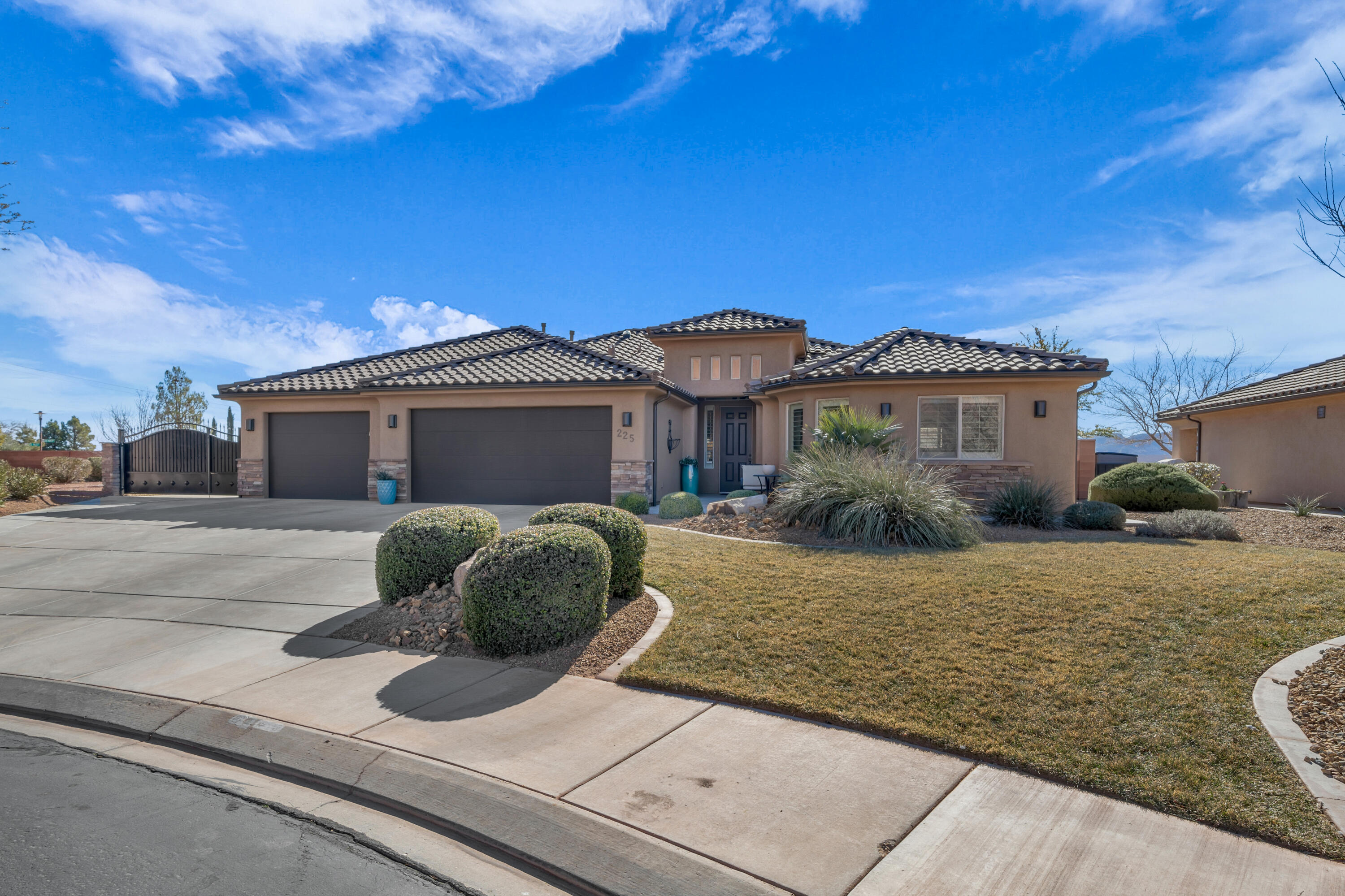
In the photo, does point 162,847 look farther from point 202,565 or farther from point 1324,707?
point 202,565

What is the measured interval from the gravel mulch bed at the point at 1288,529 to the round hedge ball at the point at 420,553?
1097 centimetres

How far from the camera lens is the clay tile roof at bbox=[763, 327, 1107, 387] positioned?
13.3m

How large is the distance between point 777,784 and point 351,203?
1517 cm

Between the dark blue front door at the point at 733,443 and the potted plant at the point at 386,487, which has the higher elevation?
the dark blue front door at the point at 733,443

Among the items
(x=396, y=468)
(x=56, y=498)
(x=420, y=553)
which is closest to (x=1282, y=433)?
(x=420, y=553)

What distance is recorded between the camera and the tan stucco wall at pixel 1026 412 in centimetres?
1357

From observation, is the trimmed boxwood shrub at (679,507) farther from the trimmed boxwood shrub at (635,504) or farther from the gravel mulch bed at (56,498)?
the gravel mulch bed at (56,498)

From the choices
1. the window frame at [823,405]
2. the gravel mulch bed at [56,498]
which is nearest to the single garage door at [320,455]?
the gravel mulch bed at [56,498]

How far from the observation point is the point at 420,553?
21.7ft

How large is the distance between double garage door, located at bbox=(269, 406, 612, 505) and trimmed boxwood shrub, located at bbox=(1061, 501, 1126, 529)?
9.18m

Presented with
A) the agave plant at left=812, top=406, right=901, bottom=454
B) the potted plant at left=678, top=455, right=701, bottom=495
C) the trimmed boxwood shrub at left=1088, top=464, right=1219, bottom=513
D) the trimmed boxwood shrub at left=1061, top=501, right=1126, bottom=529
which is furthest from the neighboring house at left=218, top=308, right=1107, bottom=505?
the trimmed boxwood shrub at left=1061, top=501, right=1126, bottom=529

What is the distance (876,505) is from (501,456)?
9.54 m

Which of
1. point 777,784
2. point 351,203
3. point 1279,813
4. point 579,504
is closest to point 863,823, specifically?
point 777,784

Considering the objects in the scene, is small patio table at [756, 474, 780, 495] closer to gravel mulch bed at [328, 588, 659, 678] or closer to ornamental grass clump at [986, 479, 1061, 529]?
ornamental grass clump at [986, 479, 1061, 529]
